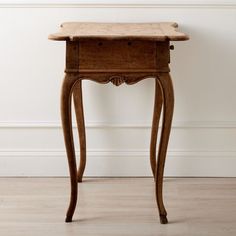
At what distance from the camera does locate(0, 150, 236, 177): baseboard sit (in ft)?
8.51

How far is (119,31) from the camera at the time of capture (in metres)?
2.05

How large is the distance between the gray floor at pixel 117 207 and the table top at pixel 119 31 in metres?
0.76

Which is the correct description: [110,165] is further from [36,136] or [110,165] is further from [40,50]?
[40,50]

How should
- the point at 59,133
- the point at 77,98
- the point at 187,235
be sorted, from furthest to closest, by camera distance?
the point at 59,133 < the point at 77,98 < the point at 187,235

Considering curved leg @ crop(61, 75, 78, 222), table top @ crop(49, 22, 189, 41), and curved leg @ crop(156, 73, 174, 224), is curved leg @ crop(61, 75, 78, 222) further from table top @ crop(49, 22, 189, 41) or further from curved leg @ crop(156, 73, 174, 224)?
curved leg @ crop(156, 73, 174, 224)

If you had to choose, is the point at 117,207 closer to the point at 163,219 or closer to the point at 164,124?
the point at 163,219

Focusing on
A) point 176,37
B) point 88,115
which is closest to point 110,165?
point 88,115

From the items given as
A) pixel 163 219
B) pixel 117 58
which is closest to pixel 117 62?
pixel 117 58

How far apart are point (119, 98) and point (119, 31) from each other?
55 centimetres

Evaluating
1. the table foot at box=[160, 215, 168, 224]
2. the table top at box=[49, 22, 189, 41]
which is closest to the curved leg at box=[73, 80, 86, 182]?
the table top at box=[49, 22, 189, 41]

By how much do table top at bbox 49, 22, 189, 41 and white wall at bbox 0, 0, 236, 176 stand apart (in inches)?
6.2

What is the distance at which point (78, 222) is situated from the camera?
7.02 feet

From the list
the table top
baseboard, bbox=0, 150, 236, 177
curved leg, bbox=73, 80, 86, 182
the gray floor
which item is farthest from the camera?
baseboard, bbox=0, 150, 236, 177

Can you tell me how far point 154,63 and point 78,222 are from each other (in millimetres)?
734
